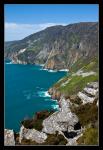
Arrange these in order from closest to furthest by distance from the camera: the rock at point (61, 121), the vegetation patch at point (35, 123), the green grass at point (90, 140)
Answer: the green grass at point (90, 140) → the rock at point (61, 121) → the vegetation patch at point (35, 123)

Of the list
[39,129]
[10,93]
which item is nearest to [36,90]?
[10,93]

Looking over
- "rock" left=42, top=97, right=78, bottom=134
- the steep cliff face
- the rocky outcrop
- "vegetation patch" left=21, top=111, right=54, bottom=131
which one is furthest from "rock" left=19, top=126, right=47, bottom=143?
the steep cliff face

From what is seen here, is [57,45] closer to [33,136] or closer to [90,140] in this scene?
[33,136]

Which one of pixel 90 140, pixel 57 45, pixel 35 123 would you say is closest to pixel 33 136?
pixel 35 123

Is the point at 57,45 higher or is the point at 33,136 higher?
the point at 57,45

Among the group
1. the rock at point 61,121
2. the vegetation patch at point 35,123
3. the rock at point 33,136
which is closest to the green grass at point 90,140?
the rock at point 33,136

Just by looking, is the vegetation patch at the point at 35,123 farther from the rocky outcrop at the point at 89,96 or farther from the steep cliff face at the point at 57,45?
the steep cliff face at the point at 57,45

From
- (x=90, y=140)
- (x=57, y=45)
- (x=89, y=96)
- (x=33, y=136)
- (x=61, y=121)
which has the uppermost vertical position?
(x=57, y=45)
